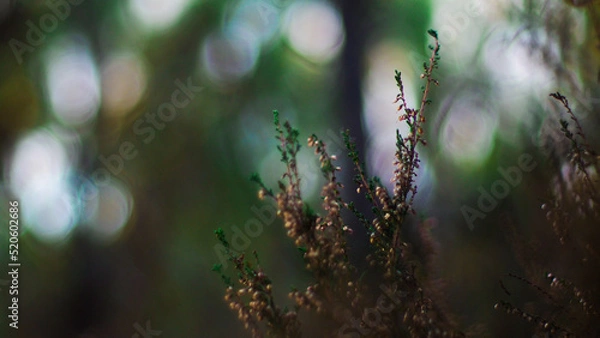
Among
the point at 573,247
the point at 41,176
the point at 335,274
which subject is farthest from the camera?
the point at 41,176

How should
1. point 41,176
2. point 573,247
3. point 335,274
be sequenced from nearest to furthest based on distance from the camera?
point 335,274 → point 573,247 → point 41,176

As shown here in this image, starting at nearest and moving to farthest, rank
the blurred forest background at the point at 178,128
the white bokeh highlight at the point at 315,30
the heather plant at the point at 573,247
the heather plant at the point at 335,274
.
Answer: the heather plant at the point at 335,274 < the heather plant at the point at 573,247 < the blurred forest background at the point at 178,128 < the white bokeh highlight at the point at 315,30

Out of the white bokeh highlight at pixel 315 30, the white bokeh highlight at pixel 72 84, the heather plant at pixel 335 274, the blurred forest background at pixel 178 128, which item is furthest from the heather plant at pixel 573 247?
the white bokeh highlight at pixel 72 84

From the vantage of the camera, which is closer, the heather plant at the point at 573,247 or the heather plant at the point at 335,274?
the heather plant at the point at 335,274

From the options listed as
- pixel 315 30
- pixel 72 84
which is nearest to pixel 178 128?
pixel 72 84

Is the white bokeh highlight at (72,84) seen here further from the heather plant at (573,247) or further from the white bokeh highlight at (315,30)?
the heather plant at (573,247)

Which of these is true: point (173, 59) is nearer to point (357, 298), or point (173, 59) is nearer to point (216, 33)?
point (216, 33)

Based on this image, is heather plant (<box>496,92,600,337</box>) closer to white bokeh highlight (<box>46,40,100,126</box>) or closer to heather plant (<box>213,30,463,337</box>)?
heather plant (<box>213,30,463,337</box>)

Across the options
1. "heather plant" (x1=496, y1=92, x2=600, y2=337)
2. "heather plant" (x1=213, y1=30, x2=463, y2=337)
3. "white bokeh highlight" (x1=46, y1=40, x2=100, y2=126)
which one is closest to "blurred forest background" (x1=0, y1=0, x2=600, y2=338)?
"white bokeh highlight" (x1=46, y1=40, x2=100, y2=126)

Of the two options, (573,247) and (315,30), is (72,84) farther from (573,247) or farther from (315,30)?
(573,247)
